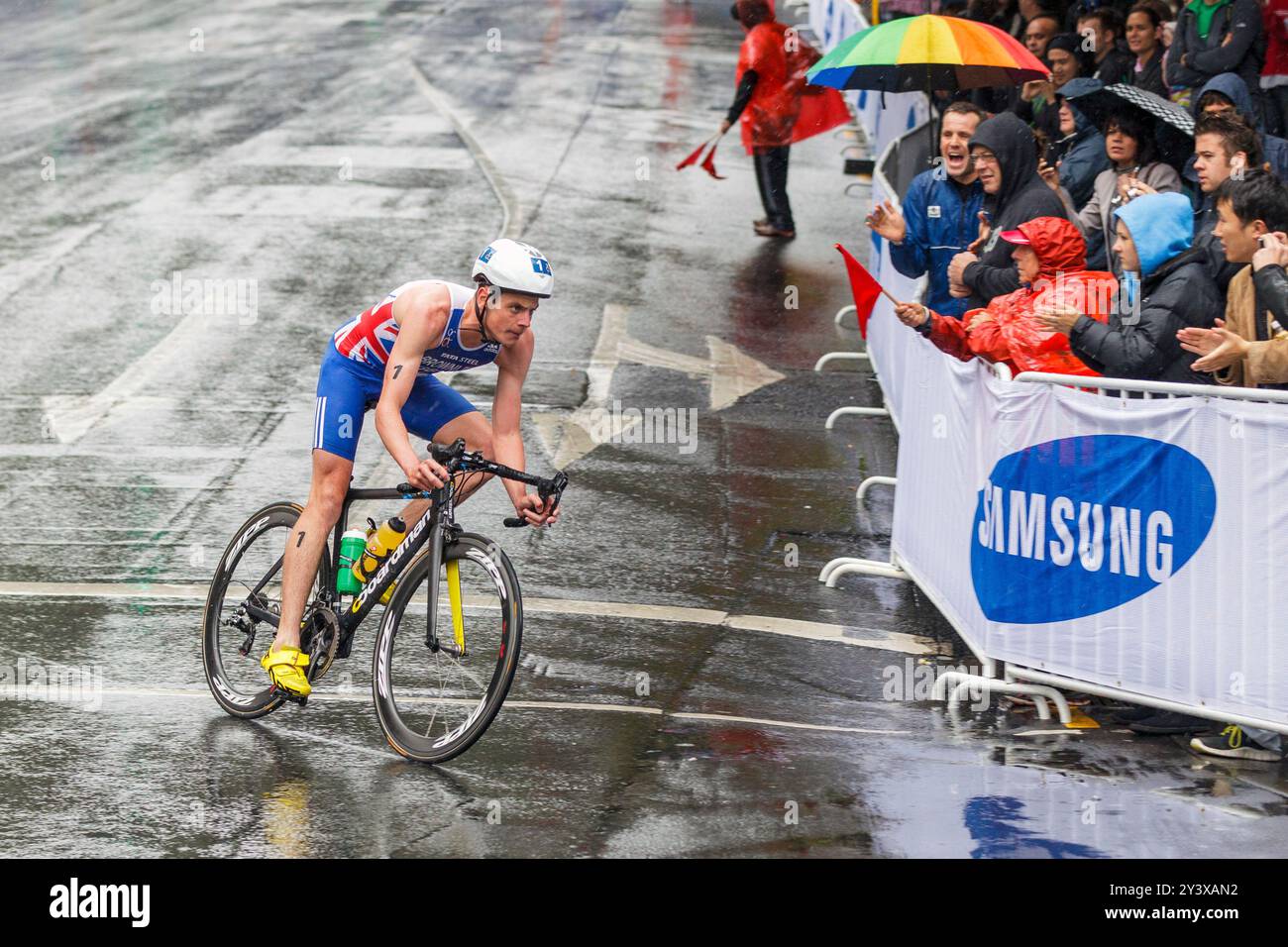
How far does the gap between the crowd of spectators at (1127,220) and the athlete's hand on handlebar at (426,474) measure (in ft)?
10.0

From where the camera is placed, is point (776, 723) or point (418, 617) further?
point (776, 723)

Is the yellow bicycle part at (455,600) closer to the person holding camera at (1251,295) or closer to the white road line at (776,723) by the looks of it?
the white road line at (776,723)

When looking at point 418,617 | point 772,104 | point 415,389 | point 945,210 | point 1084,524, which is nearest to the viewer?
point 418,617

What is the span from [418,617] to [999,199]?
195 inches

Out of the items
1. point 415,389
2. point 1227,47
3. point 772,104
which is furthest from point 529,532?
point 772,104

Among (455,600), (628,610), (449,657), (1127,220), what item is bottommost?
(628,610)

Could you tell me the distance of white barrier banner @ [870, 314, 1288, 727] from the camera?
681cm

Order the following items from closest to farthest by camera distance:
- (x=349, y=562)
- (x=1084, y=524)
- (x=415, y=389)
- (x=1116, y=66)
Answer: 1. (x=349, y=562)
2. (x=415, y=389)
3. (x=1084, y=524)
4. (x=1116, y=66)

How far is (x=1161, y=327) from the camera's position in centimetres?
750

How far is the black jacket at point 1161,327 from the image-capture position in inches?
295

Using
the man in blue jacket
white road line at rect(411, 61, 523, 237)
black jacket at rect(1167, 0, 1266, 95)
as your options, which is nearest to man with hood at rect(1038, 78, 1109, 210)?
the man in blue jacket

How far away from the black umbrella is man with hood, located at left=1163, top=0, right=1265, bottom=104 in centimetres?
228

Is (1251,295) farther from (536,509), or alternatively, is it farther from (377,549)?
(377,549)
